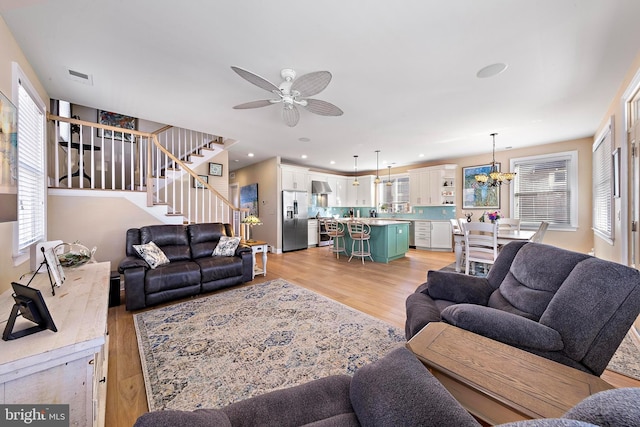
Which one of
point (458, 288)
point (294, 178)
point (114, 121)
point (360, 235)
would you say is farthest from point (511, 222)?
point (114, 121)

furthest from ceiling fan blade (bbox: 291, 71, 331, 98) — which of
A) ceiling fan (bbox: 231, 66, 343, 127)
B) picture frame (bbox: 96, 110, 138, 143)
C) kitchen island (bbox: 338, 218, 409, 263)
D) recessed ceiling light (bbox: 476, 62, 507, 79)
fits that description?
picture frame (bbox: 96, 110, 138, 143)

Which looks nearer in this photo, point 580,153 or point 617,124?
point 617,124

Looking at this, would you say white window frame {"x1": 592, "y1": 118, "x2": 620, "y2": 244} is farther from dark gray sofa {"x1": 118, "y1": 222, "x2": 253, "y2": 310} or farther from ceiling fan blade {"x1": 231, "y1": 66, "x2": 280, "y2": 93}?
dark gray sofa {"x1": 118, "y1": 222, "x2": 253, "y2": 310}

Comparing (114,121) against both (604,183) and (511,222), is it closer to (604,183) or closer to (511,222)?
(511,222)

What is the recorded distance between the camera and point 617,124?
2883 millimetres

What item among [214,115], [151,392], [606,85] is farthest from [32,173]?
[606,85]

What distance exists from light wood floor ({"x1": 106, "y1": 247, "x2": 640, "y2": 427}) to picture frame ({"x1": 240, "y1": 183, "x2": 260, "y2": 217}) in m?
1.89

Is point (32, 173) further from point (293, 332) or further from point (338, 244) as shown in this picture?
point (338, 244)

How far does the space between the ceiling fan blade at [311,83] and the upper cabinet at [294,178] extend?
4.31 meters

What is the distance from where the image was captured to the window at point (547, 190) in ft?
16.3

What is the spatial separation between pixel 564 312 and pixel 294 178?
6.25 metres

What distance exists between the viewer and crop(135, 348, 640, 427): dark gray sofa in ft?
→ 2.04

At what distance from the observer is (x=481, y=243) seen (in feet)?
11.8

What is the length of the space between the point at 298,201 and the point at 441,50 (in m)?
5.21
